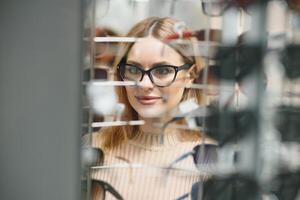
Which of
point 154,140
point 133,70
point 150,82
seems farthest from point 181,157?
point 133,70

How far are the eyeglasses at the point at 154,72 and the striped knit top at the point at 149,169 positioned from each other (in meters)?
0.37

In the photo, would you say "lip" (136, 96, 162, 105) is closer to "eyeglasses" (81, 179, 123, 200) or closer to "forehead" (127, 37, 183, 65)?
"forehead" (127, 37, 183, 65)

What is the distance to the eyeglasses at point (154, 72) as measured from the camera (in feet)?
10.9

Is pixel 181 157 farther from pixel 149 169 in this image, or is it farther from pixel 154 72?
pixel 154 72

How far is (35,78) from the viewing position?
3424 millimetres

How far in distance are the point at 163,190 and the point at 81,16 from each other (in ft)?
4.20

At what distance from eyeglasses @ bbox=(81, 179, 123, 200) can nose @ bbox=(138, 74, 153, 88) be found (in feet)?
2.29

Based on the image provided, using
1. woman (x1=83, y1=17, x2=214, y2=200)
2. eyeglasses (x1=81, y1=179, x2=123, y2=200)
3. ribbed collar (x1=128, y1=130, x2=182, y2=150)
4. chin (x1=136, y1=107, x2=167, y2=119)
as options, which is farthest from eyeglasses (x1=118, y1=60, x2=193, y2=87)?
eyeglasses (x1=81, y1=179, x2=123, y2=200)

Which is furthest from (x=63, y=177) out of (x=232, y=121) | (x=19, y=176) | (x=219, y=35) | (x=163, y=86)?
(x=219, y=35)

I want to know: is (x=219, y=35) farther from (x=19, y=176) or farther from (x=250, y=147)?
(x=19, y=176)

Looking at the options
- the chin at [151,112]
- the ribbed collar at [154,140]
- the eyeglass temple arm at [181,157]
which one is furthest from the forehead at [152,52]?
the eyeglass temple arm at [181,157]

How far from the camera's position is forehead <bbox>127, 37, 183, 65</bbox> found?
3.32 metres

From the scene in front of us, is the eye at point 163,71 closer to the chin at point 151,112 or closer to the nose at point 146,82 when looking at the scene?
the nose at point 146,82

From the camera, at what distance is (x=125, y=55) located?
3324mm
